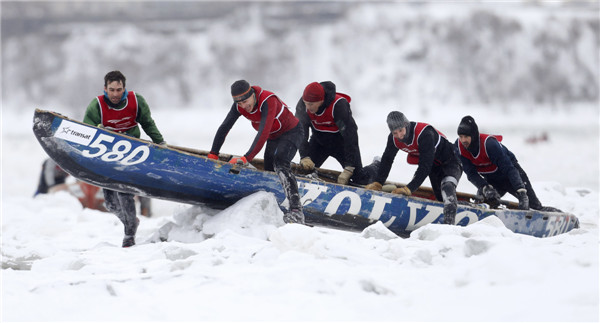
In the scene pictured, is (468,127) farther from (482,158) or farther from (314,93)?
(314,93)

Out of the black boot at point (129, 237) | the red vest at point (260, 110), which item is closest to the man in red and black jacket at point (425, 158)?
the red vest at point (260, 110)

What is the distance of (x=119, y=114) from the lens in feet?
22.7

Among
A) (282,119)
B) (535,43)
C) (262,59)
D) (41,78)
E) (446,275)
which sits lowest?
(446,275)

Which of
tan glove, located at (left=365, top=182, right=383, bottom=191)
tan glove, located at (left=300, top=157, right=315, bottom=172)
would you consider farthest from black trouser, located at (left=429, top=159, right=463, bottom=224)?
tan glove, located at (left=300, top=157, right=315, bottom=172)

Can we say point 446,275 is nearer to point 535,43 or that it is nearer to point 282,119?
point 282,119

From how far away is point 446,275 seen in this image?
440 centimetres

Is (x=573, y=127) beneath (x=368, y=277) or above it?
above

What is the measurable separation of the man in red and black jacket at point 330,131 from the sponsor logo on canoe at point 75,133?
7.54 ft

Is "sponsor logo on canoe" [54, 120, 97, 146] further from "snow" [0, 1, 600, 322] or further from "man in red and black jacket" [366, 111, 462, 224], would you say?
"man in red and black jacket" [366, 111, 462, 224]

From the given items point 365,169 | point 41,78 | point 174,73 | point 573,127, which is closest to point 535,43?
point 573,127

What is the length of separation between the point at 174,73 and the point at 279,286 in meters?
43.8

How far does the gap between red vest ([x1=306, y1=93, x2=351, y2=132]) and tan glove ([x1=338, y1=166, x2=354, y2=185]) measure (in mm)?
483

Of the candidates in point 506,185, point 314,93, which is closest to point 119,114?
point 314,93

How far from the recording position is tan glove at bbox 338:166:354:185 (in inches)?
307
